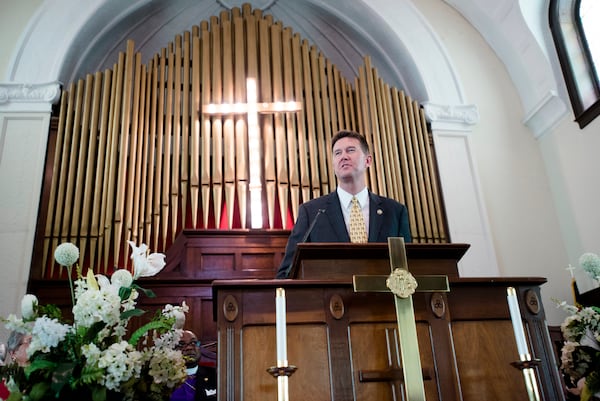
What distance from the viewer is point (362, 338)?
249 centimetres

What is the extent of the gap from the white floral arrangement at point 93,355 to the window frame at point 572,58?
441cm

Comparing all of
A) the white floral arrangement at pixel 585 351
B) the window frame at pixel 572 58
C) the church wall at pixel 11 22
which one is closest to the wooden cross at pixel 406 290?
the white floral arrangement at pixel 585 351

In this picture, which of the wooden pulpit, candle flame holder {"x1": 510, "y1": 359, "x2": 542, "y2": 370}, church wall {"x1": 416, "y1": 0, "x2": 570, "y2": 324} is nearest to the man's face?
the wooden pulpit

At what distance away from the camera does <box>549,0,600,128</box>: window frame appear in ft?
18.0

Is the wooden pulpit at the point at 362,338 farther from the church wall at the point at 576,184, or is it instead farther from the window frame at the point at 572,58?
the window frame at the point at 572,58

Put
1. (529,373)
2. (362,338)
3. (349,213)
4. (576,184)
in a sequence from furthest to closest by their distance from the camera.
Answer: (576,184) < (349,213) < (362,338) < (529,373)

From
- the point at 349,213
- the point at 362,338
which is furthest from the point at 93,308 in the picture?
the point at 349,213

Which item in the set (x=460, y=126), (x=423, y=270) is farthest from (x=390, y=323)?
(x=460, y=126)

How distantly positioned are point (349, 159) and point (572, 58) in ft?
10.3

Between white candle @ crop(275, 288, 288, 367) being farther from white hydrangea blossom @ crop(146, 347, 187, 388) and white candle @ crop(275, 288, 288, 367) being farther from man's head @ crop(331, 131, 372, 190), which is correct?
man's head @ crop(331, 131, 372, 190)

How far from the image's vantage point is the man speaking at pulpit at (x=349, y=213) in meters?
3.45

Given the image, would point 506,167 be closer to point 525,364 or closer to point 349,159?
point 349,159

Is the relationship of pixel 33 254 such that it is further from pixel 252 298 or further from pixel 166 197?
pixel 252 298

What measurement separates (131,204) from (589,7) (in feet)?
14.5
